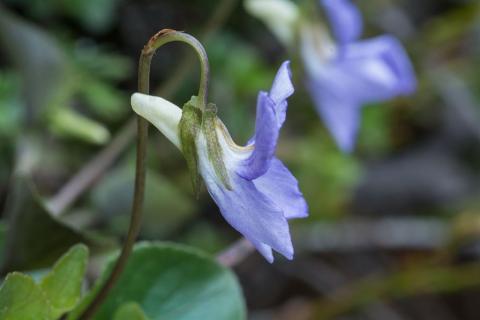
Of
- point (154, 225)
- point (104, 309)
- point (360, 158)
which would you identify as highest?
point (104, 309)

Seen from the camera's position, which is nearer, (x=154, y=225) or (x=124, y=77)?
(x=154, y=225)

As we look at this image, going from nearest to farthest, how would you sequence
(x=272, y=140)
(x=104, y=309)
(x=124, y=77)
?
1. (x=272, y=140)
2. (x=104, y=309)
3. (x=124, y=77)

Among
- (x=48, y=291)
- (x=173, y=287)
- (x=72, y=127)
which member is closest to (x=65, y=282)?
(x=48, y=291)

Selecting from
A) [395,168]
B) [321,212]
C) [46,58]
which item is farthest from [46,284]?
[395,168]

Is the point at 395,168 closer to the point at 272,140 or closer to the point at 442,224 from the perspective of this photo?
the point at 442,224

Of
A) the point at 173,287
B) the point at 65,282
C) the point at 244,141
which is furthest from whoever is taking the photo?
the point at 244,141

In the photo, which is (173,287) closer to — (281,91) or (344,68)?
(281,91)
